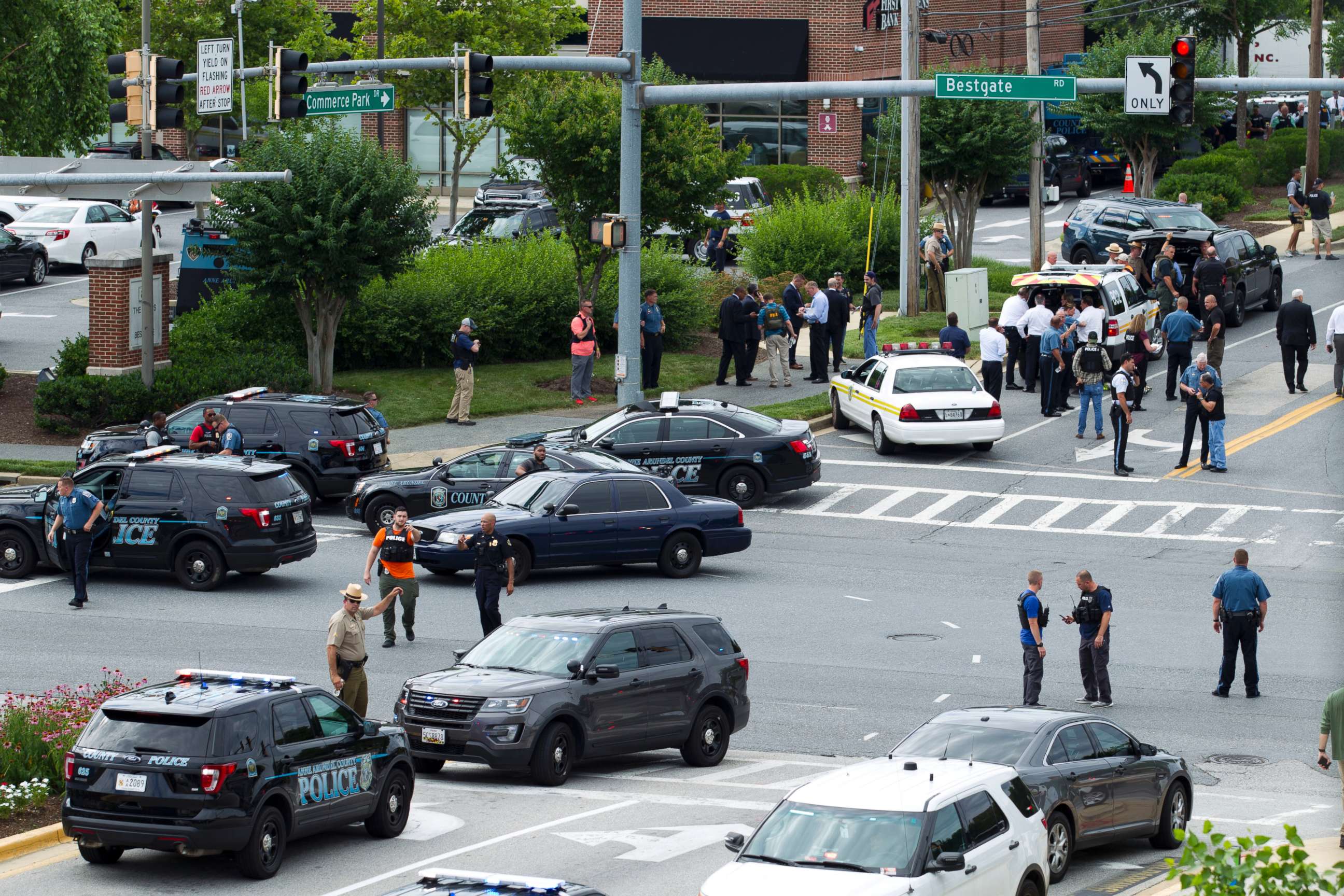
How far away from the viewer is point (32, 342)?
37.5 m

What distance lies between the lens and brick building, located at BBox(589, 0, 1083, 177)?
200ft

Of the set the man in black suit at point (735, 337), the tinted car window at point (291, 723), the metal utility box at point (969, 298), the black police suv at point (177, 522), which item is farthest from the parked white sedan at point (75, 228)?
the tinted car window at point (291, 723)

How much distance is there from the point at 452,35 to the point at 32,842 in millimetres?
42528

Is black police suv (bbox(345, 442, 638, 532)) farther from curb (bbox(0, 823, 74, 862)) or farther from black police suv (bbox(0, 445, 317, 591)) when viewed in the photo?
curb (bbox(0, 823, 74, 862))

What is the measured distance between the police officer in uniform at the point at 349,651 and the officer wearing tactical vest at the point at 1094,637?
7.00 meters

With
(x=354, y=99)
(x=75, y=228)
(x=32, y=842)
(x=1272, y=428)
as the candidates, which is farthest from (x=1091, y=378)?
(x=75, y=228)

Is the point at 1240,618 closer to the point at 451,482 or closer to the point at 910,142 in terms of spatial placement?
the point at 451,482

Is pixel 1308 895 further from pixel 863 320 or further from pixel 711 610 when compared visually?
pixel 863 320

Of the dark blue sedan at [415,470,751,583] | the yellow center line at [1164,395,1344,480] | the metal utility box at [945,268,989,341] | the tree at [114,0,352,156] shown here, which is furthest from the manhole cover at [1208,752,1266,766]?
the tree at [114,0,352,156]

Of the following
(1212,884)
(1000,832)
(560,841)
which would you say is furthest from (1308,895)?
(560,841)

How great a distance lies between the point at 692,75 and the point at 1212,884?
56293 millimetres

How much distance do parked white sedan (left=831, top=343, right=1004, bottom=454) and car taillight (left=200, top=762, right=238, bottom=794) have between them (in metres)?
18.9

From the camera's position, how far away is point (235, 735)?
11914 mm

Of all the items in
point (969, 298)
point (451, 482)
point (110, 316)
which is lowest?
point (451, 482)
